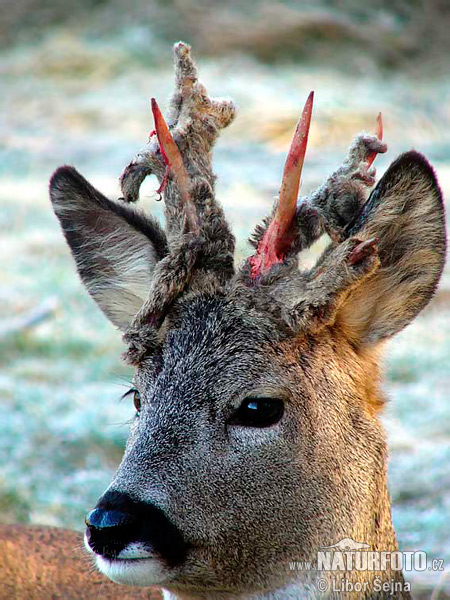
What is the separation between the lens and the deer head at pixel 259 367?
9.75ft

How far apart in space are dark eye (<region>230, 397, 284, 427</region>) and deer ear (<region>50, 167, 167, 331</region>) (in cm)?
73

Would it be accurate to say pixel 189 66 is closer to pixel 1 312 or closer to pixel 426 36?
pixel 1 312

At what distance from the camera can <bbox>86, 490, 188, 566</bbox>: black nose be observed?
2.79m

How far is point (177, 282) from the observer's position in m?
3.27

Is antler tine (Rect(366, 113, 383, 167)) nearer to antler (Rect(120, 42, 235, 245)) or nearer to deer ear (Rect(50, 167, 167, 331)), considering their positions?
antler (Rect(120, 42, 235, 245))

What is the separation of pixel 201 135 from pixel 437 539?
9.74ft

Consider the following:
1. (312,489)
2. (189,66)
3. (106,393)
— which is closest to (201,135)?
(189,66)

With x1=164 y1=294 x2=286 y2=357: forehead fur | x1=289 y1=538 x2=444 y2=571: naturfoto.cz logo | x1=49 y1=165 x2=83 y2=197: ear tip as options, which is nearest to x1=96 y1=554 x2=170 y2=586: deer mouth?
x1=289 y1=538 x2=444 y2=571: naturfoto.cz logo

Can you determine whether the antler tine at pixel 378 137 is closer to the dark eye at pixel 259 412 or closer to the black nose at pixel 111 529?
the dark eye at pixel 259 412

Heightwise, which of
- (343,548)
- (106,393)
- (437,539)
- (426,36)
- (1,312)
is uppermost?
(426,36)

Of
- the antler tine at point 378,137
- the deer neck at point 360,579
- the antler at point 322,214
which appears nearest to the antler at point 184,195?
the antler at point 322,214

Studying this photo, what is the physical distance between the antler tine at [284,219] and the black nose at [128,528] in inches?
32.7

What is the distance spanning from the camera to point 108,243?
147 inches

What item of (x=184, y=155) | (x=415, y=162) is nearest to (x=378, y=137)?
(x=415, y=162)
